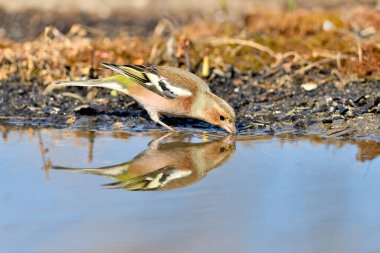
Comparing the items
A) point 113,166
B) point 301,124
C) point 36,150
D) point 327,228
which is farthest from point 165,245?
point 301,124

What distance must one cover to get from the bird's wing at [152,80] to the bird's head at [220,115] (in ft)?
0.93

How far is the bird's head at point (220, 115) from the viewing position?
614 centimetres

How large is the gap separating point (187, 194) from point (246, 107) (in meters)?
2.78

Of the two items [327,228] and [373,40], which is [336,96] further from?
[327,228]

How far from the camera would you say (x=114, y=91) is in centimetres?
747

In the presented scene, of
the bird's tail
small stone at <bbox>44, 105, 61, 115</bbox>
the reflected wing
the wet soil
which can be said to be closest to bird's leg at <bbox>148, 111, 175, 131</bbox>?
the wet soil

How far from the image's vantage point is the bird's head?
6.14 metres

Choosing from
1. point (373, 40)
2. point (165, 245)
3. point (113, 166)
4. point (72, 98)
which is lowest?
point (165, 245)

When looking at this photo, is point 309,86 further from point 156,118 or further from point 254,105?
point 156,118

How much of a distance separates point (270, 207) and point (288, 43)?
4700 mm

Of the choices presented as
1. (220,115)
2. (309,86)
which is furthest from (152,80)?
(309,86)

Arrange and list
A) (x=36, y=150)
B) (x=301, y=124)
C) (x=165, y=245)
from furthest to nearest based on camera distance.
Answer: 1. (x=301, y=124)
2. (x=36, y=150)
3. (x=165, y=245)

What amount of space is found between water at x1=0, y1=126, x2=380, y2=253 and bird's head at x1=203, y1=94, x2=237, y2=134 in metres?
0.13

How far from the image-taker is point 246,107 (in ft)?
23.0
